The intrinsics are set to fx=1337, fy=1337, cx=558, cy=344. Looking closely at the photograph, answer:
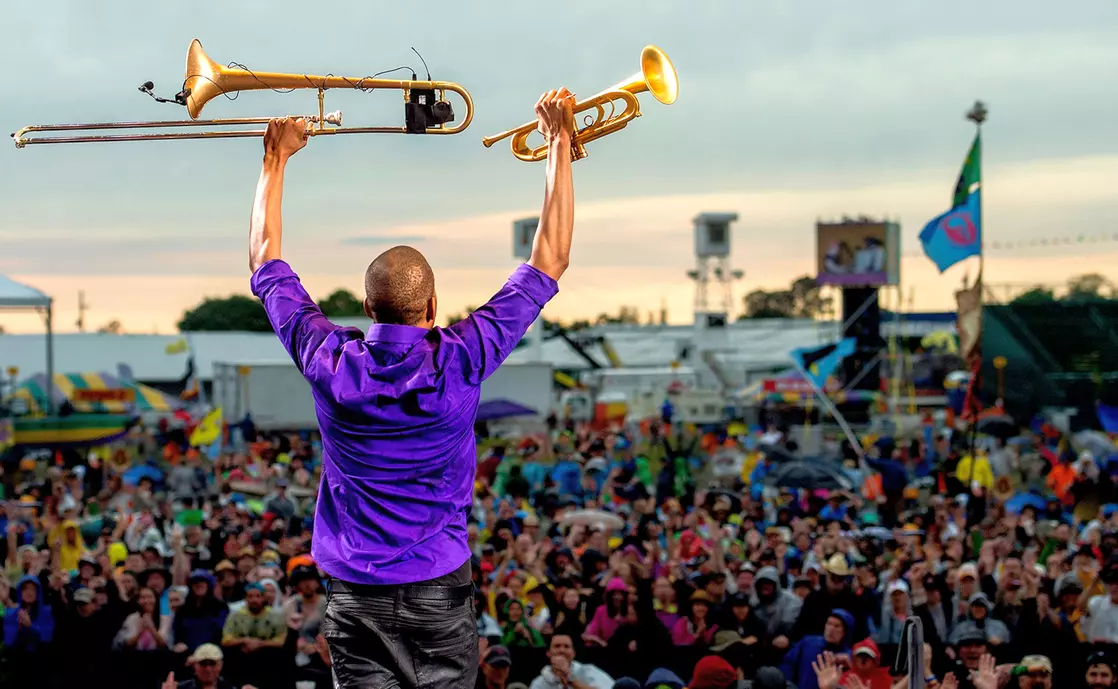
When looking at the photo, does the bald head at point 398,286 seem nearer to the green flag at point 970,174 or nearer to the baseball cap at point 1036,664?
the baseball cap at point 1036,664

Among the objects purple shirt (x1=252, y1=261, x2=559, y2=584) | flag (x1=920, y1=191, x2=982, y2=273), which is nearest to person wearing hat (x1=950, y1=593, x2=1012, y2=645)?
purple shirt (x1=252, y1=261, x2=559, y2=584)

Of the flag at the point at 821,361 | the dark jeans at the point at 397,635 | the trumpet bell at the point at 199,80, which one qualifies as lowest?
the dark jeans at the point at 397,635

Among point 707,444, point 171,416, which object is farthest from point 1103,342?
point 171,416

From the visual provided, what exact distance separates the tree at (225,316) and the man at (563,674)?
81.1m

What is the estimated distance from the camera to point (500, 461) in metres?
19.4

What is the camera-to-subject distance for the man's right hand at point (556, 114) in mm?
2963

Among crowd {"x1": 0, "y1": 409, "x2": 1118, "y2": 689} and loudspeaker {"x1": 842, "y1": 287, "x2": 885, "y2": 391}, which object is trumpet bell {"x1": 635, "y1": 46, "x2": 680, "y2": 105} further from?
loudspeaker {"x1": 842, "y1": 287, "x2": 885, "y2": 391}

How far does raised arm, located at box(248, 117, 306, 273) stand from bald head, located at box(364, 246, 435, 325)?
12.8 inches

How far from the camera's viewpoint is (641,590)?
942 centimetres

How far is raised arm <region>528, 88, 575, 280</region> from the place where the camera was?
2875 mm

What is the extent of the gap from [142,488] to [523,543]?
323 inches

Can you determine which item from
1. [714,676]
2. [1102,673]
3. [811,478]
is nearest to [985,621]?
[1102,673]

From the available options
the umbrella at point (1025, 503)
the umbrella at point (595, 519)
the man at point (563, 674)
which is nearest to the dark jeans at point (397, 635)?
the man at point (563, 674)

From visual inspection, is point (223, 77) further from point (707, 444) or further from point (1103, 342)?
point (1103, 342)
